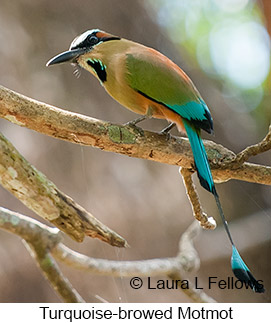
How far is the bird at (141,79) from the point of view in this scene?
4.27 ft

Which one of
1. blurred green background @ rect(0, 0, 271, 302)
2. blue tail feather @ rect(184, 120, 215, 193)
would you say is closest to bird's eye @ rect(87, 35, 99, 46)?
blurred green background @ rect(0, 0, 271, 302)

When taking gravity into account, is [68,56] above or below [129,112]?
below

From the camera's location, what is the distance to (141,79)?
1.33 metres

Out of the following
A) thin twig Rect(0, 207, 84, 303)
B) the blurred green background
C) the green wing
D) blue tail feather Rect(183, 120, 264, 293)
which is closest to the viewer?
blue tail feather Rect(183, 120, 264, 293)

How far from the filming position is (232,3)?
1.65 m

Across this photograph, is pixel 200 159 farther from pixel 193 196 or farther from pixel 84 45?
pixel 84 45

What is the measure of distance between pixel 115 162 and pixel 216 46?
0.54m

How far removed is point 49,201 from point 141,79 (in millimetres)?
398

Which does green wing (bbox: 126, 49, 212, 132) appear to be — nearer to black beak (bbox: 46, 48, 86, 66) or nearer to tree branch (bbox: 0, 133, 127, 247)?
black beak (bbox: 46, 48, 86, 66)

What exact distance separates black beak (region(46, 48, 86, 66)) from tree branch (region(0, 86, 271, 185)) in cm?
17

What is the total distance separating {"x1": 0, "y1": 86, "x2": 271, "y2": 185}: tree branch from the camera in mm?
1171

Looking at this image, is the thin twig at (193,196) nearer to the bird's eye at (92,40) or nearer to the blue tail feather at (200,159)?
the blue tail feather at (200,159)

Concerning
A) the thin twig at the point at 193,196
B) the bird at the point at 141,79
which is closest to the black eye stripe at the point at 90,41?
the bird at the point at 141,79

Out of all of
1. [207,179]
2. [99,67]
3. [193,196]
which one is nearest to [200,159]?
[207,179]
